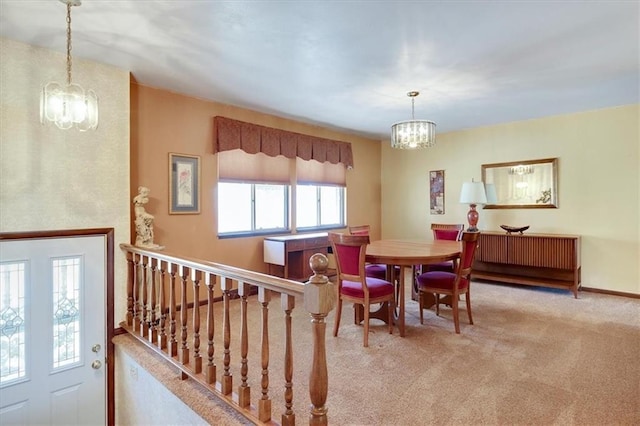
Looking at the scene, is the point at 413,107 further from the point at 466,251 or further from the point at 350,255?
the point at 350,255

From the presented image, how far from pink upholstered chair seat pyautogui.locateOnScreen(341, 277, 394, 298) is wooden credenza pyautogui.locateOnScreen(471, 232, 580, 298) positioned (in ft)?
8.50

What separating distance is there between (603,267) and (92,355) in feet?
19.6

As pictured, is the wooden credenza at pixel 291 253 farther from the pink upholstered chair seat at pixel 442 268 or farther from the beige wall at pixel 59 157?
the beige wall at pixel 59 157

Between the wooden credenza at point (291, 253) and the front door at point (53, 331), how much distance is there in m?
2.01

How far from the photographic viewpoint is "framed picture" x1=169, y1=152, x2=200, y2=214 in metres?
3.92

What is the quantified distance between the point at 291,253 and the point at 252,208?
0.82 m

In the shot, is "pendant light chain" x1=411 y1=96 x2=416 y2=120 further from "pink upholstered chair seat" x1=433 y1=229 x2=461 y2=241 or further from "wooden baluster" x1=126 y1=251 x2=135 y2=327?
"wooden baluster" x1=126 y1=251 x2=135 y2=327

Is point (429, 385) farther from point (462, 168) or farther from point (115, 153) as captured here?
point (462, 168)

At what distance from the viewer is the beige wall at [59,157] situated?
8.76 ft

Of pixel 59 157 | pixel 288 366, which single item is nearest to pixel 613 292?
pixel 288 366

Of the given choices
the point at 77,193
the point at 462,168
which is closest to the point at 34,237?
the point at 77,193

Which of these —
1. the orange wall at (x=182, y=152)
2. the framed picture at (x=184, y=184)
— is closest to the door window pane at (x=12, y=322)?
the orange wall at (x=182, y=152)

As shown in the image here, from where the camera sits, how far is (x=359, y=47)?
109 inches

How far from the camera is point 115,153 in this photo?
3.19 meters
